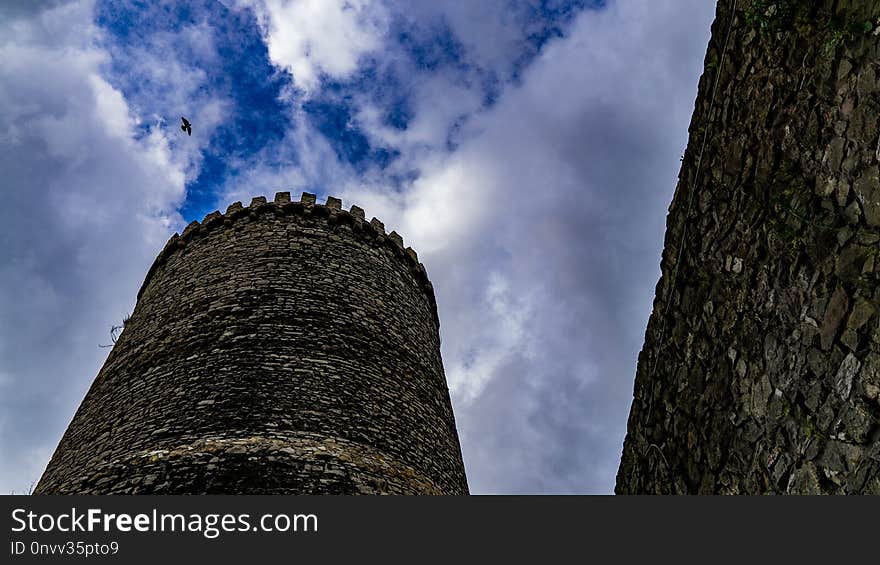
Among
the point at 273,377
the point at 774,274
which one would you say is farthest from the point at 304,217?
the point at 774,274

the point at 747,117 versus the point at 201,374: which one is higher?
the point at 201,374

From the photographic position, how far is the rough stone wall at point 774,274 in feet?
9.61

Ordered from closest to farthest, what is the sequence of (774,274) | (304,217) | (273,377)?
1. (774,274)
2. (273,377)
3. (304,217)

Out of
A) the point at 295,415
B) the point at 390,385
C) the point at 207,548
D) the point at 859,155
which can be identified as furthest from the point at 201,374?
the point at 859,155

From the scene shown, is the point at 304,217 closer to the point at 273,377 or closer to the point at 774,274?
the point at 273,377

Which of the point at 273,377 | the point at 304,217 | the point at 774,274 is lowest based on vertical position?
the point at 774,274

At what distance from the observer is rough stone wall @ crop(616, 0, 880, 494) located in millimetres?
2930

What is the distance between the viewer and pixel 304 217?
1140 cm

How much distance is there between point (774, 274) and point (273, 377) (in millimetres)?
6149

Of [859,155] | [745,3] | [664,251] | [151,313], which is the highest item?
[151,313]

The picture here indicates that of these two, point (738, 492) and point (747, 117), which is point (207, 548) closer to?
point (738, 492)

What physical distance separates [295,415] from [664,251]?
15.9ft

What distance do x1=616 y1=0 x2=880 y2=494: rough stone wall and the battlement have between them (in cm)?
747

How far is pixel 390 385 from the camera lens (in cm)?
908
